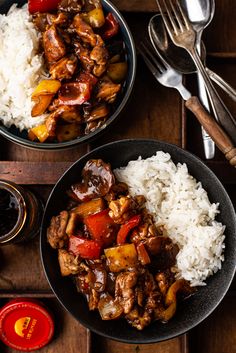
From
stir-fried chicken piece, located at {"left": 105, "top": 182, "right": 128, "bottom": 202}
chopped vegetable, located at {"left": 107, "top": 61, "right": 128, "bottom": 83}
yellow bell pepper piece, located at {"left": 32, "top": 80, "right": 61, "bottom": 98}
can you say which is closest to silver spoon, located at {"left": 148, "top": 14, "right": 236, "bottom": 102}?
chopped vegetable, located at {"left": 107, "top": 61, "right": 128, "bottom": 83}

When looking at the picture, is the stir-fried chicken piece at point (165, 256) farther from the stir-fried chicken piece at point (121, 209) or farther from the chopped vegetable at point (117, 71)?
the chopped vegetable at point (117, 71)

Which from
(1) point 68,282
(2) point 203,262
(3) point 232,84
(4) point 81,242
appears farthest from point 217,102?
(1) point 68,282

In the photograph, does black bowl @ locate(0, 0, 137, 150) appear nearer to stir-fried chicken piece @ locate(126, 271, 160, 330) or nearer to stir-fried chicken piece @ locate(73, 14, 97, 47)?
stir-fried chicken piece @ locate(73, 14, 97, 47)

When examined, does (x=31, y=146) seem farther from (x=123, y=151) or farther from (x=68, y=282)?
(x=68, y=282)

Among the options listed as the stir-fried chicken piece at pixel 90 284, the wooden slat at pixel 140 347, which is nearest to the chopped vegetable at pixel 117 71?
the stir-fried chicken piece at pixel 90 284

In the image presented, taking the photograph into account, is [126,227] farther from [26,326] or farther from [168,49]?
[168,49]

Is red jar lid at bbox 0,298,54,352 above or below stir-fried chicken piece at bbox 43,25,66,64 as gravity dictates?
below

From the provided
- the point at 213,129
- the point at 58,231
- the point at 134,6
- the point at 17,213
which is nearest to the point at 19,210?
the point at 17,213
